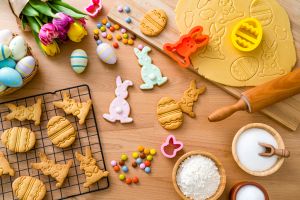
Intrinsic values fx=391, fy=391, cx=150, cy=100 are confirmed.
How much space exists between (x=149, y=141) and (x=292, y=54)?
50cm

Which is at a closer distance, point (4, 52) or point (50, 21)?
point (4, 52)

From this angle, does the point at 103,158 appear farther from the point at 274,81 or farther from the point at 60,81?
the point at 274,81

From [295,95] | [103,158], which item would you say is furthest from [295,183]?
[103,158]

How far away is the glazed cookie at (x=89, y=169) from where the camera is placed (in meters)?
1.06

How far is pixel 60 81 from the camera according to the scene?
1.13 meters

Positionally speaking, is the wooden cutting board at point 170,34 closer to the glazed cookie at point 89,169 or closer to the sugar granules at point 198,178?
the sugar granules at point 198,178

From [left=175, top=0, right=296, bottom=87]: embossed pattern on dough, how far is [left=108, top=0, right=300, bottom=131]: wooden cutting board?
0.8 inches

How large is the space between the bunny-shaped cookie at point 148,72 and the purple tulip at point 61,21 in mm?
213

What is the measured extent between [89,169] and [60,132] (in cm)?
13

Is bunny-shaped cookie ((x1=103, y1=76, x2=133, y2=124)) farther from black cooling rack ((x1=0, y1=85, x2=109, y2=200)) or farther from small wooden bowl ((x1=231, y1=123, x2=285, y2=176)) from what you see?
small wooden bowl ((x1=231, y1=123, x2=285, y2=176))

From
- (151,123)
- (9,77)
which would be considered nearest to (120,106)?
(151,123)

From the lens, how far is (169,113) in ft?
3.67

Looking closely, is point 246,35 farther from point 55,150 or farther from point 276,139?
point 55,150

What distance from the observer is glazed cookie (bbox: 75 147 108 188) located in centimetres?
106
